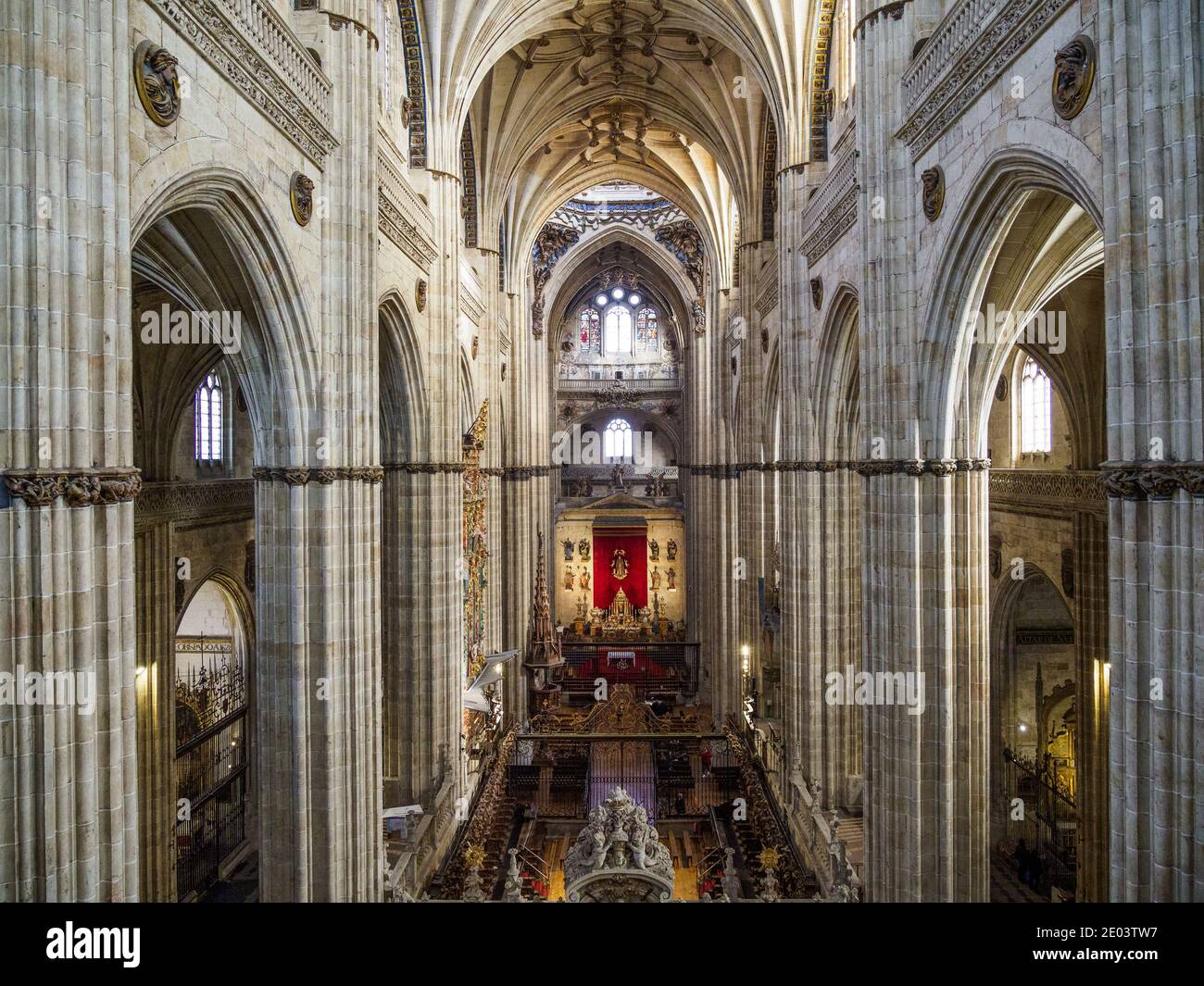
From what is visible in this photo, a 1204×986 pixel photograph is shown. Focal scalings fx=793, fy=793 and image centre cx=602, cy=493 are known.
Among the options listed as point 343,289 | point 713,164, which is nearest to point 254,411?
point 343,289

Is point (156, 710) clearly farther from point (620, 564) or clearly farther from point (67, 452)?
point (620, 564)

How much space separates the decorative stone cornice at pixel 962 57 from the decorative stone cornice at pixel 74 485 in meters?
8.20

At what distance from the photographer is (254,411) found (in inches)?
398

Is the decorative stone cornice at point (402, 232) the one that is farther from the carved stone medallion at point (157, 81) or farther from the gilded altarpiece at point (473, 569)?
the carved stone medallion at point (157, 81)

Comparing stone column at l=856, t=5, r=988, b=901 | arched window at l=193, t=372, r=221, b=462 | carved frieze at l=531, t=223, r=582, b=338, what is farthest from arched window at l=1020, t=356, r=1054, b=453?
carved frieze at l=531, t=223, r=582, b=338

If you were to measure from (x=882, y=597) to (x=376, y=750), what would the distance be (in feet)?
24.2

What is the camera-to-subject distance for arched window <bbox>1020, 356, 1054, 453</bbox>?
1738 cm

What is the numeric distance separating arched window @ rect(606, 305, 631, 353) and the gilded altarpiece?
72.6 feet

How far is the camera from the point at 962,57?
8438 millimetres

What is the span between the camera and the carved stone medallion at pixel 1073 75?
623 cm

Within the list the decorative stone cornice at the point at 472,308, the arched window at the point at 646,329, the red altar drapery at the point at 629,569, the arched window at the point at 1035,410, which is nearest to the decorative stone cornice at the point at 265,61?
the decorative stone cornice at the point at 472,308

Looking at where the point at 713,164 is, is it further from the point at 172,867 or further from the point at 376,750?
the point at 172,867

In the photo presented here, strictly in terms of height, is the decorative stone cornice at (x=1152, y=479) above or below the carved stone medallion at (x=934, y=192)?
below

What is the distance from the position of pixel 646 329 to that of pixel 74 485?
40052 millimetres
